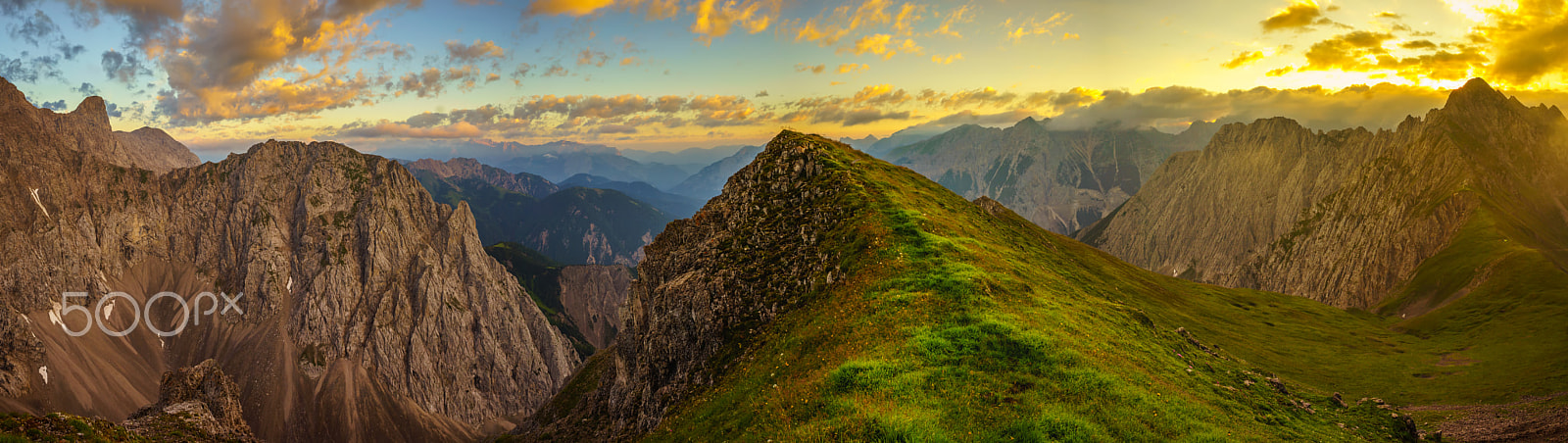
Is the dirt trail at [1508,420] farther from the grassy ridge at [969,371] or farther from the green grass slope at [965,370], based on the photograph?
the grassy ridge at [969,371]

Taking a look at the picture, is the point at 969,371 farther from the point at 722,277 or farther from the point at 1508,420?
the point at 1508,420

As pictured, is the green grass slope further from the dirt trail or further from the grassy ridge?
the dirt trail

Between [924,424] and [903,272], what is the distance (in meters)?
16.9

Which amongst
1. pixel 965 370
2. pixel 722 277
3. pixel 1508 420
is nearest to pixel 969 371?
pixel 965 370

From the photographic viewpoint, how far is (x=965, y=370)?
25.8 metres

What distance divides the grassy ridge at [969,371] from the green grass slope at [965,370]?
0.09 metres

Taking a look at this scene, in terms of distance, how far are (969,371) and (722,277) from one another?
Result: 28047mm

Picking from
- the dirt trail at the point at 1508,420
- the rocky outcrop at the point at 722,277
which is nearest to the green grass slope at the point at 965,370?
the rocky outcrop at the point at 722,277

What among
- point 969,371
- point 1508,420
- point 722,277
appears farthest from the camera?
point 1508,420

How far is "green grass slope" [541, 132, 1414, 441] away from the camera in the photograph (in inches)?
904

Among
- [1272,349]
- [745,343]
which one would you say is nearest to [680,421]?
[745,343]

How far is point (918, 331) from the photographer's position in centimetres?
2956

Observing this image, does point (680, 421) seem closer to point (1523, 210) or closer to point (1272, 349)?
point (1272, 349)

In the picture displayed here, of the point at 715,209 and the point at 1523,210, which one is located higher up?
the point at 715,209
